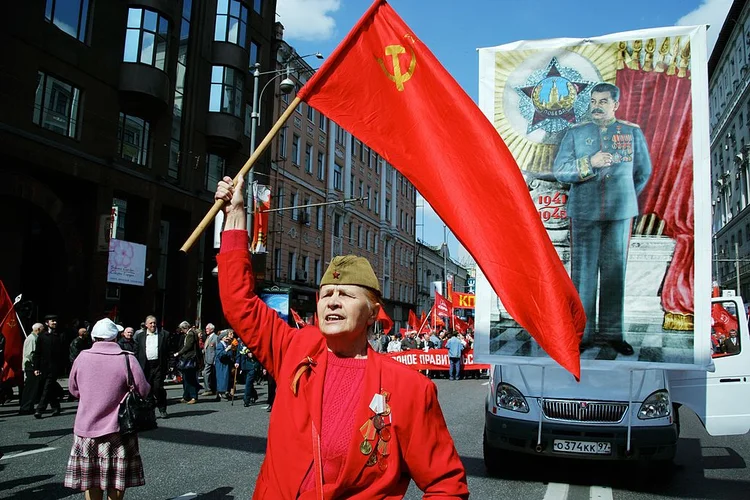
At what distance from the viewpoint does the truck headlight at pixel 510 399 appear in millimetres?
7203

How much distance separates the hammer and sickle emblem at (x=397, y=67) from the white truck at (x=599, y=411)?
13.0 ft

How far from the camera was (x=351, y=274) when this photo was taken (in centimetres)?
271

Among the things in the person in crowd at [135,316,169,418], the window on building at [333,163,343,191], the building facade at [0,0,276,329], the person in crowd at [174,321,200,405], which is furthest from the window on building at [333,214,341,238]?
the person in crowd at [135,316,169,418]

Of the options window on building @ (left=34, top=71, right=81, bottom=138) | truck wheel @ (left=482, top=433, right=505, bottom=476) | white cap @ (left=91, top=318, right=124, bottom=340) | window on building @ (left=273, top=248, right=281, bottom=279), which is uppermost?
window on building @ (left=34, top=71, right=81, bottom=138)

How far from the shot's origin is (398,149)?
165 inches

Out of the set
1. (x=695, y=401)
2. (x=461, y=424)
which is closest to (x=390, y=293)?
(x=461, y=424)

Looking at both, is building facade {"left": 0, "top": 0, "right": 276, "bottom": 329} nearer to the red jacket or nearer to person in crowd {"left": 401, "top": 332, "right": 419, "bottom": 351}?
person in crowd {"left": 401, "top": 332, "right": 419, "bottom": 351}

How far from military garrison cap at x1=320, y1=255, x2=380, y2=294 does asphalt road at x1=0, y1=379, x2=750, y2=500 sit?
14.8 feet

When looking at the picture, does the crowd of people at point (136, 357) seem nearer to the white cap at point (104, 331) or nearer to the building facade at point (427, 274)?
the white cap at point (104, 331)

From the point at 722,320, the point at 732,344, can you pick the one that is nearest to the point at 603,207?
the point at 732,344

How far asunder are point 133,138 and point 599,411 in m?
22.8

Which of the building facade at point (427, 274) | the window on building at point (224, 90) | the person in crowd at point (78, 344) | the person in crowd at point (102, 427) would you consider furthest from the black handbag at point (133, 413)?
the building facade at point (427, 274)

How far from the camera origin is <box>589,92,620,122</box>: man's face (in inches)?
249

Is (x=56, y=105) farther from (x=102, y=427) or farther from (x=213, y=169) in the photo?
(x=102, y=427)
